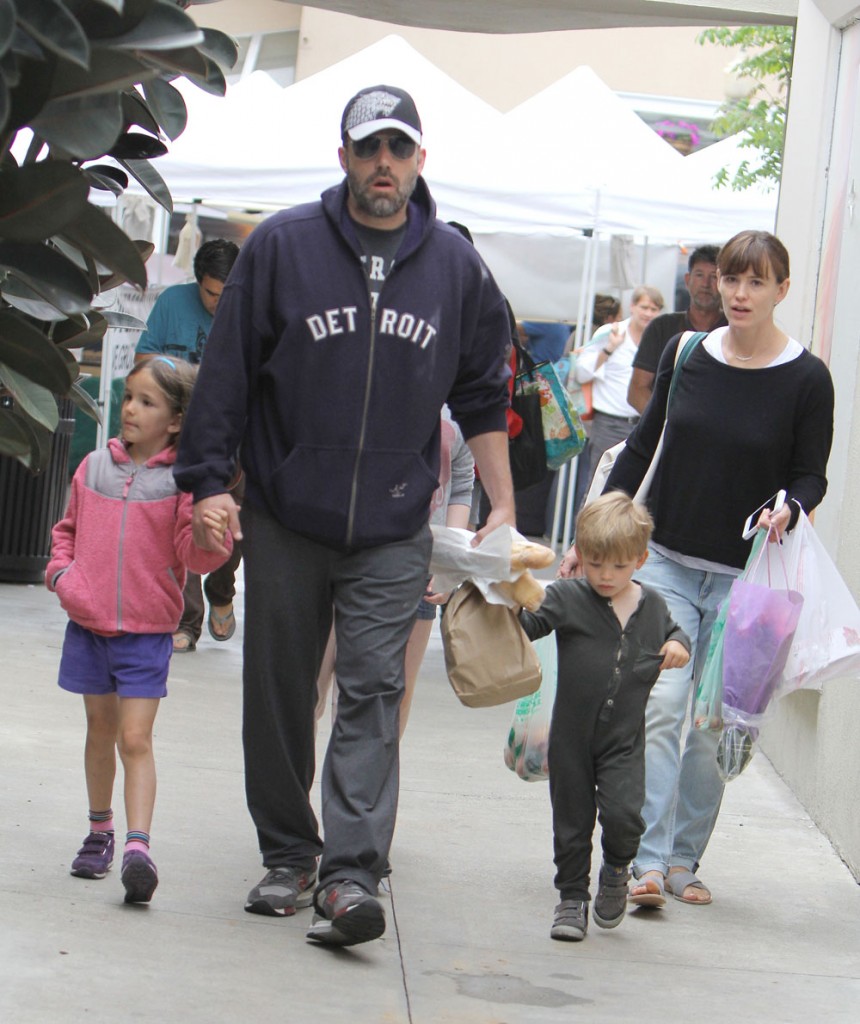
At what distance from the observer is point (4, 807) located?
5289mm

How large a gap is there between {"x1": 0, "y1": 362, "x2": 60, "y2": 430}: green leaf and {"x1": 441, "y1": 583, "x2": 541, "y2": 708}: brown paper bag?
157 centimetres

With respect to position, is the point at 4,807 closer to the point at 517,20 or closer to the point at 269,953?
the point at 269,953

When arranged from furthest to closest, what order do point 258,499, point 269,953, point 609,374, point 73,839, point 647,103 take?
point 647,103
point 609,374
point 73,839
point 258,499
point 269,953

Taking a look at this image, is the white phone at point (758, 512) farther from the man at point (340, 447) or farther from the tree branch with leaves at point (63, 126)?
the tree branch with leaves at point (63, 126)

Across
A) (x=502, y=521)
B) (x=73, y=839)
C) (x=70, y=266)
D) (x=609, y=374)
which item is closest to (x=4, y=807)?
(x=73, y=839)

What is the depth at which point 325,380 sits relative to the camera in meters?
4.23

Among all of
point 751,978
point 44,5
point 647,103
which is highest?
point 647,103

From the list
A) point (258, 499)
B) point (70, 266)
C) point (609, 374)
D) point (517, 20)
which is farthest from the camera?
point (609, 374)

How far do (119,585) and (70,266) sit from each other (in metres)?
1.77

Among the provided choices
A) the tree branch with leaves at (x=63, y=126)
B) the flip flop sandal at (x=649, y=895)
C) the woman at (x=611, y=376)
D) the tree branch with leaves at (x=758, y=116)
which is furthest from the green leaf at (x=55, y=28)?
the tree branch with leaves at (x=758, y=116)

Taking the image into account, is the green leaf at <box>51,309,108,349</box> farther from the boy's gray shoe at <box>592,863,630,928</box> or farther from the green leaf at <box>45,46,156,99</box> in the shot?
the boy's gray shoe at <box>592,863,630,928</box>

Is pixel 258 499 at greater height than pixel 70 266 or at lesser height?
lesser

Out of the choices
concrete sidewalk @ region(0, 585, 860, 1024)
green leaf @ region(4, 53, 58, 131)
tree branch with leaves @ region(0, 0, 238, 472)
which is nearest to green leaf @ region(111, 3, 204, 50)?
tree branch with leaves @ region(0, 0, 238, 472)

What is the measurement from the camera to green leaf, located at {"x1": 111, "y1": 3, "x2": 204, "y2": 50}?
8.30 feet
